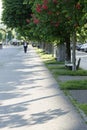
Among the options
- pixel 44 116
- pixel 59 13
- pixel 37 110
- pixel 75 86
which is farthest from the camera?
pixel 59 13

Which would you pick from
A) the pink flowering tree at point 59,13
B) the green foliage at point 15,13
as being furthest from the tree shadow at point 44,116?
the green foliage at point 15,13

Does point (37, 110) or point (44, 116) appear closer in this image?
point (44, 116)

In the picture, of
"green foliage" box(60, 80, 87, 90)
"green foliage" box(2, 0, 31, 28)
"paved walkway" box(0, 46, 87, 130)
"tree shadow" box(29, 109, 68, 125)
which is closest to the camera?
"paved walkway" box(0, 46, 87, 130)

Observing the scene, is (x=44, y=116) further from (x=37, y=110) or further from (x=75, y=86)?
(x=75, y=86)

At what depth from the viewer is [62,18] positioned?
17531 mm

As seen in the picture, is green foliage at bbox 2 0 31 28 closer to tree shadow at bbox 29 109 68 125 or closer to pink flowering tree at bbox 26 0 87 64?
pink flowering tree at bbox 26 0 87 64

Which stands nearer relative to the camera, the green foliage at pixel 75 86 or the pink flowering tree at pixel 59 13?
the pink flowering tree at pixel 59 13

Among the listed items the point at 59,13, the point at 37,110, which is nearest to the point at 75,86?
the point at 59,13

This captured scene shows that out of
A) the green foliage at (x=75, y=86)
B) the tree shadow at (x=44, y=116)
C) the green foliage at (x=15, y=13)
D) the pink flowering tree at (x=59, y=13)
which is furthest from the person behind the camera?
the green foliage at (x=15, y=13)

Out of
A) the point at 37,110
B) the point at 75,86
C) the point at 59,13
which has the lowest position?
the point at 75,86

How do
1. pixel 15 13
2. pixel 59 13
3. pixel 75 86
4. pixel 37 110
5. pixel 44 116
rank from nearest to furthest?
pixel 44 116 < pixel 37 110 < pixel 75 86 < pixel 59 13 < pixel 15 13

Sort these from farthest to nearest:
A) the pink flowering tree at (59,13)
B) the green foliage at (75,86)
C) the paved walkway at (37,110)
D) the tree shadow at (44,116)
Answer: the green foliage at (75,86)
the pink flowering tree at (59,13)
the tree shadow at (44,116)
the paved walkway at (37,110)

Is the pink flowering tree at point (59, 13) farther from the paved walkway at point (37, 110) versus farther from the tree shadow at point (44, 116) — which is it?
the tree shadow at point (44, 116)

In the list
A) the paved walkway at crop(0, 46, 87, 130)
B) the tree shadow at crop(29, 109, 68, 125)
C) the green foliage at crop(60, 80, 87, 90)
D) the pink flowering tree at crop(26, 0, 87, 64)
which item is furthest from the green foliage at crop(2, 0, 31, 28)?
the tree shadow at crop(29, 109, 68, 125)
